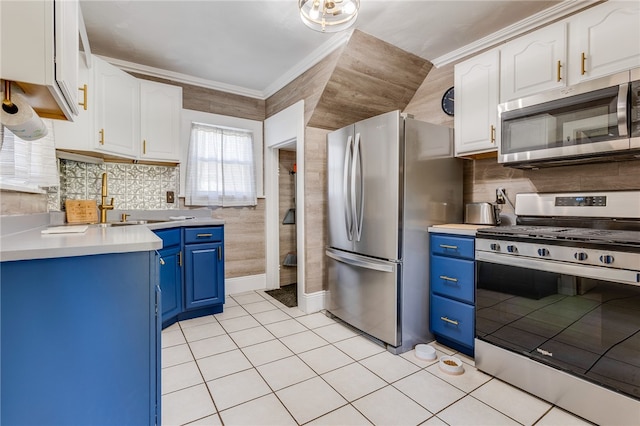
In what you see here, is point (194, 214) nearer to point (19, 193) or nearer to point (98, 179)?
point (98, 179)

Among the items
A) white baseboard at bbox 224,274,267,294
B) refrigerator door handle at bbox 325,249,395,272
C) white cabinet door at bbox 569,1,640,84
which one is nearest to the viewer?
white cabinet door at bbox 569,1,640,84

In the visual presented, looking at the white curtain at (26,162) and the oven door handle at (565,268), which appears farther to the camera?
the white curtain at (26,162)

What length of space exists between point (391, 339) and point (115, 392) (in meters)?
1.76

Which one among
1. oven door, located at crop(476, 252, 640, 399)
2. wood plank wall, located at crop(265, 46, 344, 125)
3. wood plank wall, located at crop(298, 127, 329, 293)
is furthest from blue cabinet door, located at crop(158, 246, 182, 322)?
oven door, located at crop(476, 252, 640, 399)

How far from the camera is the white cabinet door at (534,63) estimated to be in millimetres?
1943

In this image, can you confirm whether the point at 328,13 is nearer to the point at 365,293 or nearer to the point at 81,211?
the point at 365,293

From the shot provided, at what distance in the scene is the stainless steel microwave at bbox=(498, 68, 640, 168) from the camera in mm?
1615

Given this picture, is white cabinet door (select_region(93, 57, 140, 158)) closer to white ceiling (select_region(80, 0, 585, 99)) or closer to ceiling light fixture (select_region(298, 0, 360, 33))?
white ceiling (select_region(80, 0, 585, 99))

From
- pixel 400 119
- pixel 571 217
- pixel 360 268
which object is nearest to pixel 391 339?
pixel 360 268

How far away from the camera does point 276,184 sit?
3879mm

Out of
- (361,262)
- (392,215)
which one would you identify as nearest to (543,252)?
(392,215)

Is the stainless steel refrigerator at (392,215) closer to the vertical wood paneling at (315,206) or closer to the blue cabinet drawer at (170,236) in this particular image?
the vertical wood paneling at (315,206)

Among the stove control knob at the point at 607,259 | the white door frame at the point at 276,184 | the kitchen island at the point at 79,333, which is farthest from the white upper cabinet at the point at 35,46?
the stove control knob at the point at 607,259

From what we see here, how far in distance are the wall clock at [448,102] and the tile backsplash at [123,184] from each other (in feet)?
9.31
